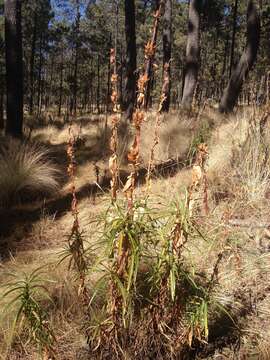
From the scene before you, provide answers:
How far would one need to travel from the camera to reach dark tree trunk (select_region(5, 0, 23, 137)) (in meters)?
6.01

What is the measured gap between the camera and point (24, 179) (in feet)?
14.2

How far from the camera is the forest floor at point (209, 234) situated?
1.87m

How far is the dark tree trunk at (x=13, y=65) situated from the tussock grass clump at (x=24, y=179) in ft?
5.70

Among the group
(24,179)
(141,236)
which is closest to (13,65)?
(24,179)

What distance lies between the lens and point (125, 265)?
1.43 meters

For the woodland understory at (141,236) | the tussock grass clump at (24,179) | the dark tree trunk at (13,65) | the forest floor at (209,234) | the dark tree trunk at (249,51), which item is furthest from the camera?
the dark tree trunk at (249,51)

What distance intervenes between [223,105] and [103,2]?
22602mm

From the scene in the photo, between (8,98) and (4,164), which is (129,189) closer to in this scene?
(4,164)

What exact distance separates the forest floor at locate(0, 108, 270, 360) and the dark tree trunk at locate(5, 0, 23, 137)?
3.77 ft

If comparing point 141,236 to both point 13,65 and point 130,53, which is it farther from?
point 130,53

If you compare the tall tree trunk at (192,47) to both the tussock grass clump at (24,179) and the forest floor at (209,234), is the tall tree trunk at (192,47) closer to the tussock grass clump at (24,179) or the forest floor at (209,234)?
the forest floor at (209,234)

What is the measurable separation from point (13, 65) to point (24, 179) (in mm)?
2712

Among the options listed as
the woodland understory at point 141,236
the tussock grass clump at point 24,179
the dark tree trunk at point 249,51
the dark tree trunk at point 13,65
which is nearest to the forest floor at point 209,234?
the woodland understory at point 141,236

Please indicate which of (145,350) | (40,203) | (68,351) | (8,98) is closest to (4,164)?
(40,203)
